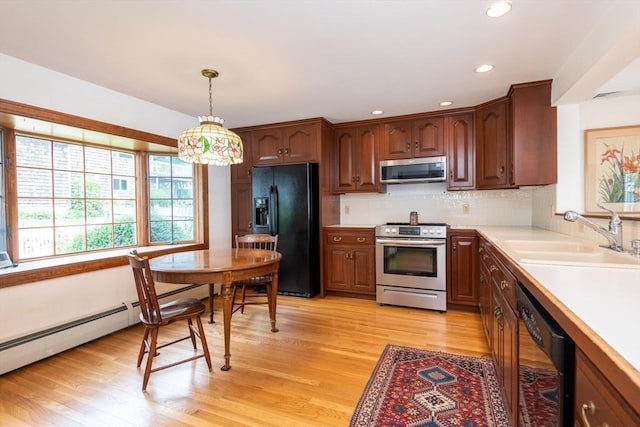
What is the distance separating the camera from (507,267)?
1568 mm

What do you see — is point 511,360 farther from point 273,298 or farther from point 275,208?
point 275,208

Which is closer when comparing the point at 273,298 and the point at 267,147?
the point at 273,298

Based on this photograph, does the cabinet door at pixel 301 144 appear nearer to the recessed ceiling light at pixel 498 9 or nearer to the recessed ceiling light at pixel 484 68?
the recessed ceiling light at pixel 484 68

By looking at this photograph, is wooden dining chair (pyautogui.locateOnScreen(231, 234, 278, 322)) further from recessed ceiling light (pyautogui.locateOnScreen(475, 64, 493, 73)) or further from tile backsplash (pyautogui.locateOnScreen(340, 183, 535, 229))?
recessed ceiling light (pyautogui.locateOnScreen(475, 64, 493, 73))

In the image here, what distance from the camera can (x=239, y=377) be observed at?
2064 millimetres

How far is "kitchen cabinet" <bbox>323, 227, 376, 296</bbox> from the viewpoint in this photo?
12.0 ft

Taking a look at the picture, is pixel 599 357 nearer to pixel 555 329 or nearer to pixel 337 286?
pixel 555 329

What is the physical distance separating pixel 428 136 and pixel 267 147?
202 cm

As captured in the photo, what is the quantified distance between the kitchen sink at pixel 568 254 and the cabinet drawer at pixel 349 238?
5.57 ft

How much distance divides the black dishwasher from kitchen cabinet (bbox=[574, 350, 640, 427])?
0.13 feet

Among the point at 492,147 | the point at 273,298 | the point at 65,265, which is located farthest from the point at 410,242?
the point at 65,265

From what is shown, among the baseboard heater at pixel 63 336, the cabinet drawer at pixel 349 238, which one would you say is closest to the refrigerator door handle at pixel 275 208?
the cabinet drawer at pixel 349 238

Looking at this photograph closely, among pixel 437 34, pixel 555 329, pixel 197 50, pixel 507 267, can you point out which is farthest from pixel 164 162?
pixel 555 329

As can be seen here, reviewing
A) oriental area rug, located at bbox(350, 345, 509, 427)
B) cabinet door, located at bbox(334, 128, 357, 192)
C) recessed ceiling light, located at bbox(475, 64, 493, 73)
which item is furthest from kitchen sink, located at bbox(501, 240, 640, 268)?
cabinet door, located at bbox(334, 128, 357, 192)
